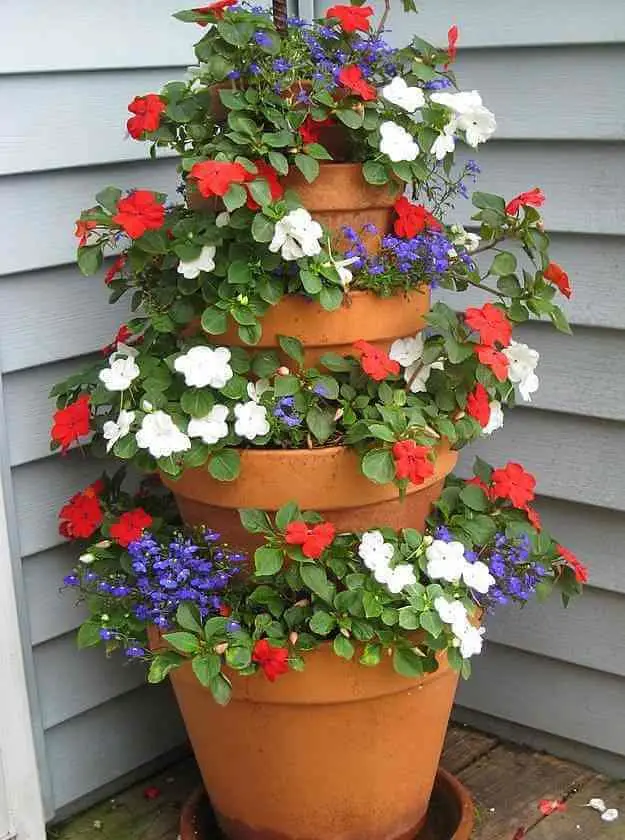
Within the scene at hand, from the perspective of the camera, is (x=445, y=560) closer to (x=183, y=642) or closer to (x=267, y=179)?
(x=183, y=642)

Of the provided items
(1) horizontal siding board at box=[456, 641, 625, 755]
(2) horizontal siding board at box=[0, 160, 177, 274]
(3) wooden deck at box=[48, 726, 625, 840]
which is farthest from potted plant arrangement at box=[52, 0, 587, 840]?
(1) horizontal siding board at box=[456, 641, 625, 755]

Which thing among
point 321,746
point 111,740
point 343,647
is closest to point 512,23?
point 343,647

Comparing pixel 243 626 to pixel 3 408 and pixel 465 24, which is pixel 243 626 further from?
pixel 465 24

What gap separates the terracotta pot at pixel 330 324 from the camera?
1.70 metres

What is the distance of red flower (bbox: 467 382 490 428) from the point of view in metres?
1.76

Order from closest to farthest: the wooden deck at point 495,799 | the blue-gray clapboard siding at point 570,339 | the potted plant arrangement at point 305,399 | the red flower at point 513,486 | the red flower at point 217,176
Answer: the red flower at point 217,176 → the potted plant arrangement at point 305,399 → the red flower at point 513,486 → the blue-gray clapboard siding at point 570,339 → the wooden deck at point 495,799

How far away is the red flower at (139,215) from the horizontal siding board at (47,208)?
0.26m

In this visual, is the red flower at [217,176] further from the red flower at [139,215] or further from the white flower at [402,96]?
the white flower at [402,96]

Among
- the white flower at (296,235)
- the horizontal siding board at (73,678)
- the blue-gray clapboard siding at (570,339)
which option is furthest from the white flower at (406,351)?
the horizontal siding board at (73,678)

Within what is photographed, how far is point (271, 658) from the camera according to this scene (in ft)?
5.43

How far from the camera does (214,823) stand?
2.06 metres

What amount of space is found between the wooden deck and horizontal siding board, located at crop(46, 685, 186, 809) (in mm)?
52

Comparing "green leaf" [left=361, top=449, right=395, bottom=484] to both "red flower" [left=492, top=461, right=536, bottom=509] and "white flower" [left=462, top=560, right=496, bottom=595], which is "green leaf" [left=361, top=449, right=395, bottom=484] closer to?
"white flower" [left=462, top=560, right=496, bottom=595]

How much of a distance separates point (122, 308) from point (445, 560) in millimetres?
775
